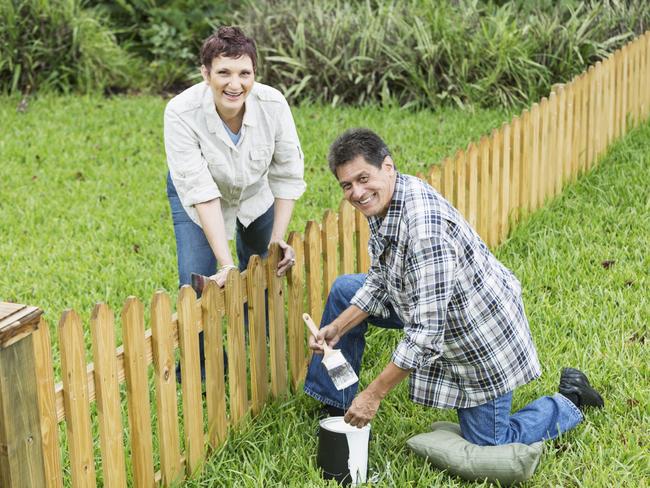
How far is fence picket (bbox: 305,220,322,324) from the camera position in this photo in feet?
14.4

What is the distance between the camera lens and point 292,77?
30.6 feet

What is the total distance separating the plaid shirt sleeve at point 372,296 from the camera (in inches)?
152

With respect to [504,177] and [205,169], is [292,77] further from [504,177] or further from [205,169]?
[205,169]

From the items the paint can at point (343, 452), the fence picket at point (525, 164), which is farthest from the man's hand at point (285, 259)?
the fence picket at point (525, 164)

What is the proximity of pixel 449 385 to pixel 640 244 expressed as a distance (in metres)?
2.50

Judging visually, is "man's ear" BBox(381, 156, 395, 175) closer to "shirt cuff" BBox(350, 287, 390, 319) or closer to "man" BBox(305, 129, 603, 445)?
"man" BBox(305, 129, 603, 445)

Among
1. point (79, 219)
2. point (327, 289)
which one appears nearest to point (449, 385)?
point (327, 289)

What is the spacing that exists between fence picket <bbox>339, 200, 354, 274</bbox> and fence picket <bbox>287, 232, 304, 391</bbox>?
0.35 meters

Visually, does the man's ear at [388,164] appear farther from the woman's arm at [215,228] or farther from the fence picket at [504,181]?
the fence picket at [504,181]

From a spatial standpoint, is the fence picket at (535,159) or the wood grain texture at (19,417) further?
the fence picket at (535,159)

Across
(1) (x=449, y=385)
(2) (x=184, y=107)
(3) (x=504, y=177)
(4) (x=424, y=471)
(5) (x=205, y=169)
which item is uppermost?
(2) (x=184, y=107)

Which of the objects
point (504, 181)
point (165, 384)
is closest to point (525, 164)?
point (504, 181)

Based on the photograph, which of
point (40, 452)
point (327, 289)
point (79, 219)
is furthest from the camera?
point (79, 219)

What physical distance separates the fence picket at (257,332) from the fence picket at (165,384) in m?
0.50
